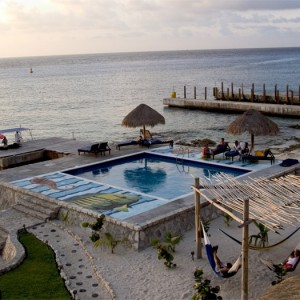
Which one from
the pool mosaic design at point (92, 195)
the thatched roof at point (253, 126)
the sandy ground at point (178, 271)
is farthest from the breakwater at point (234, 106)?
the sandy ground at point (178, 271)

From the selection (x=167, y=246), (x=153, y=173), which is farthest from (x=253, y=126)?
(x=167, y=246)

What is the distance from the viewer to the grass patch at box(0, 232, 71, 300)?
27.3 feet

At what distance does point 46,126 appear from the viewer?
126 feet

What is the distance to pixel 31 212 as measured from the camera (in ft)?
41.4

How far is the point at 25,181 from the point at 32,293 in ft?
21.8

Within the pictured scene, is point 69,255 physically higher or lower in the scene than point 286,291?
lower

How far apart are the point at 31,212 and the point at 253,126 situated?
906 cm

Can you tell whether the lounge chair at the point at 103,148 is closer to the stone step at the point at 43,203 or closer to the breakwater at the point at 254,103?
the stone step at the point at 43,203

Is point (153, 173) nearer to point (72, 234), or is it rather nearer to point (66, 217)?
point (66, 217)

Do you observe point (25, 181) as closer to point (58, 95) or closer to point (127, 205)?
point (127, 205)

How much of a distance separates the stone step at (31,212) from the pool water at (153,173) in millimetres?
2856

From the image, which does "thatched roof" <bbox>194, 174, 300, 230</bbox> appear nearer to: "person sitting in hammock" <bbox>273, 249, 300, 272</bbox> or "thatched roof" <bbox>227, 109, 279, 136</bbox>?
"person sitting in hammock" <bbox>273, 249, 300, 272</bbox>

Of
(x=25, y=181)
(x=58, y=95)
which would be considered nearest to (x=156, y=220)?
(x=25, y=181)

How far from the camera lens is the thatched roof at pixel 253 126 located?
17469 millimetres
